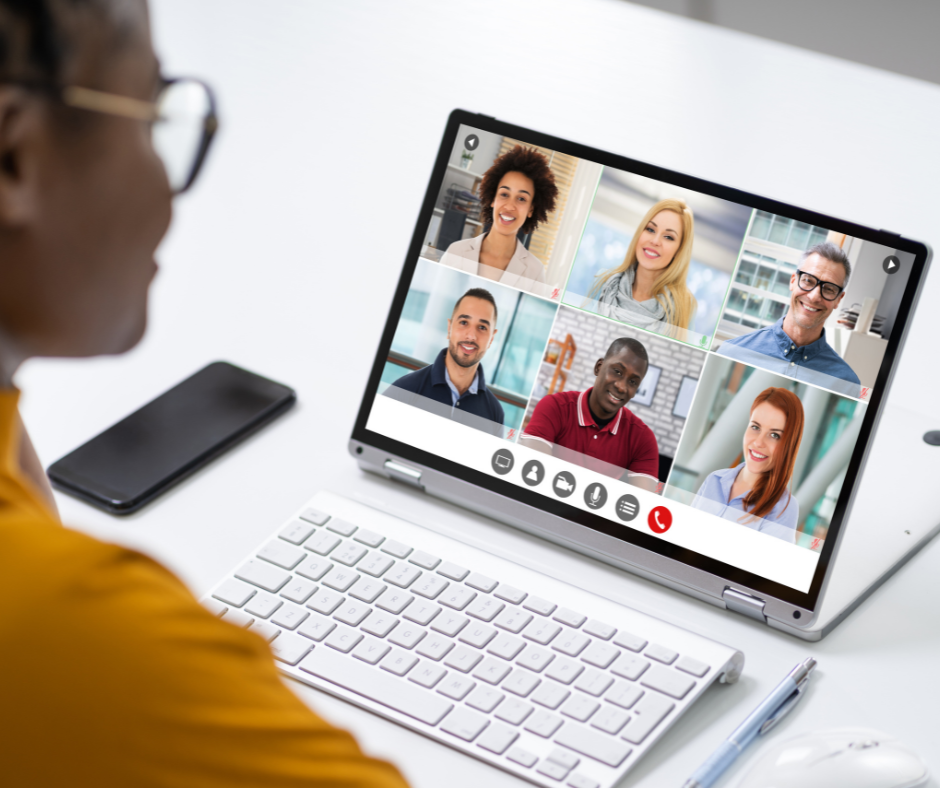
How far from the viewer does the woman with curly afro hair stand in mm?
806

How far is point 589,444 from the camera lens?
78cm

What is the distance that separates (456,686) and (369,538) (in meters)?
0.17

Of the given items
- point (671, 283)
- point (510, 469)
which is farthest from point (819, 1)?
point (510, 469)

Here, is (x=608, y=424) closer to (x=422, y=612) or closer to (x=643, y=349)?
(x=643, y=349)

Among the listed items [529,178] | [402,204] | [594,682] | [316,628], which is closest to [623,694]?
[594,682]

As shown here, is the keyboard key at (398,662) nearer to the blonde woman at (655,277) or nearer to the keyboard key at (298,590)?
the keyboard key at (298,590)

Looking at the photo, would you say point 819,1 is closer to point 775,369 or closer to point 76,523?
point 775,369

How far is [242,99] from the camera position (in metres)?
1.25

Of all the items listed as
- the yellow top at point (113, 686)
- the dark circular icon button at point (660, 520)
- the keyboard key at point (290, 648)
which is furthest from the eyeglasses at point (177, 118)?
the dark circular icon button at point (660, 520)

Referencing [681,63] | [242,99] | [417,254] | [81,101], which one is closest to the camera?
[81,101]

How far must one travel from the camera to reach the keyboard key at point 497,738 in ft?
2.02

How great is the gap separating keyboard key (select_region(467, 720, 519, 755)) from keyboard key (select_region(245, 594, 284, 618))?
195 mm

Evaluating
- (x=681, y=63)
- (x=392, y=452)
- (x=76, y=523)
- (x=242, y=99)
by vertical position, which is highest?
(x=681, y=63)

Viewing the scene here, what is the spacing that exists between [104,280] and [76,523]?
442 mm
